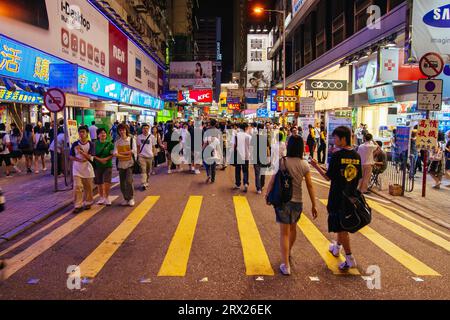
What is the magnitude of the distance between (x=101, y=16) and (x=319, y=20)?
59.0ft

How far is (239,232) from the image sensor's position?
7.24 m

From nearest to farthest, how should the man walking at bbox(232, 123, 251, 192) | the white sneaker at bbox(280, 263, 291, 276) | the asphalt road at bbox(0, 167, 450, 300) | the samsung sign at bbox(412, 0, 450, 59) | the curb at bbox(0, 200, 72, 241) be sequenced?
the asphalt road at bbox(0, 167, 450, 300), the white sneaker at bbox(280, 263, 291, 276), the curb at bbox(0, 200, 72, 241), the man walking at bbox(232, 123, 251, 192), the samsung sign at bbox(412, 0, 450, 59)

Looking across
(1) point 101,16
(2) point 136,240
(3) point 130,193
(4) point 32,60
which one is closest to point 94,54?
(1) point 101,16

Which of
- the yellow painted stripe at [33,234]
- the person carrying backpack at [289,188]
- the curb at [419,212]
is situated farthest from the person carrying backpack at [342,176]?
the yellow painted stripe at [33,234]

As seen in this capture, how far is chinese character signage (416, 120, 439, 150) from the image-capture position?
34.0 ft

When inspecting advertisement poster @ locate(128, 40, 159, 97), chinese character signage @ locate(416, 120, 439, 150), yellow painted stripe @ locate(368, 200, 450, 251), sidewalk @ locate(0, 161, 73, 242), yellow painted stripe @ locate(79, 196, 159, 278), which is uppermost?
advertisement poster @ locate(128, 40, 159, 97)

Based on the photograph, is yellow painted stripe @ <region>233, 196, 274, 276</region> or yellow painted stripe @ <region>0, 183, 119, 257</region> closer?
yellow painted stripe @ <region>233, 196, 274, 276</region>

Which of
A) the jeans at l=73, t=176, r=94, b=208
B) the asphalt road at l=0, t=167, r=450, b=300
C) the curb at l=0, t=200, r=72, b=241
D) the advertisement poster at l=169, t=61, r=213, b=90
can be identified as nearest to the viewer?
the asphalt road at l=0, t=167, r=450, b=300

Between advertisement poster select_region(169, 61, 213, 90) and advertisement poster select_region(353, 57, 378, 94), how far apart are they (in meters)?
23.2

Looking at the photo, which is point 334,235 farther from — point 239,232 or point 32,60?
point 32,60

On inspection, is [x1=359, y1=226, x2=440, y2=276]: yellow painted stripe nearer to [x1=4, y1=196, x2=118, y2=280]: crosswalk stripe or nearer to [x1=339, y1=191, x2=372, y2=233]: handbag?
[x1=339, y1=191, x2=372, y2=233]: handbag

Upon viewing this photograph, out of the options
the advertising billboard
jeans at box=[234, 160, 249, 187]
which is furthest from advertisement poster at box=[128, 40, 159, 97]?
the advertising billboard

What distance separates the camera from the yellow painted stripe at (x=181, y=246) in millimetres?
5238
